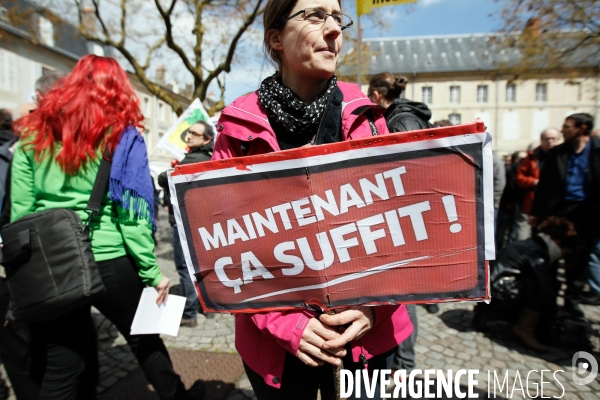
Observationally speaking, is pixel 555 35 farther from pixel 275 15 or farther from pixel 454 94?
pixel 454 94

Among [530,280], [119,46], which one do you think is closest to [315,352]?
[530,280]

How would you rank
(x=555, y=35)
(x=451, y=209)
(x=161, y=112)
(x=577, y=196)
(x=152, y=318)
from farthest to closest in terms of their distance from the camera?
(x=161, y=112) < (x=555, y=35) < (x=577, y=196) < (x=152, y=318) < (x=451, y=209)

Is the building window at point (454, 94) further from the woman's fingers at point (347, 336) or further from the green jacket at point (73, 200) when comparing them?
the woman's fingers at point (347, 336)

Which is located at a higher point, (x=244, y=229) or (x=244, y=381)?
(x=244, y=229)

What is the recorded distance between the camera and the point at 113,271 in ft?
6.37

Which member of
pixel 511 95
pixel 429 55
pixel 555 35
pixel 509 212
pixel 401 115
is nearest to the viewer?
pixel 401 115

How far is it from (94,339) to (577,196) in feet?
14.8

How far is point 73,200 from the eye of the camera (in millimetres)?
1847

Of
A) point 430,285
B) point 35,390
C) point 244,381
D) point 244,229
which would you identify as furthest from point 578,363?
point 35,390


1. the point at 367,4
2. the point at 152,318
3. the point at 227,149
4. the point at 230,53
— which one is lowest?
the point at 152,318

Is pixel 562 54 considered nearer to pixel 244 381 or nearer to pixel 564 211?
pixel 564 211

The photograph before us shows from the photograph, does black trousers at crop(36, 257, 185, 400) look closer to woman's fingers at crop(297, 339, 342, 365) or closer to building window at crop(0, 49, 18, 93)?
woman's fingers at crop(297, 339, 342, 365)

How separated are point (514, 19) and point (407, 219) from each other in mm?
13232

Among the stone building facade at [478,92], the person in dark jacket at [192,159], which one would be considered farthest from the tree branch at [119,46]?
the stone building facade at [478,92]
